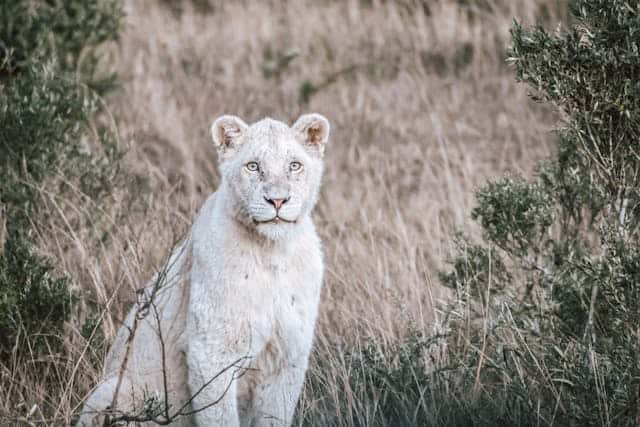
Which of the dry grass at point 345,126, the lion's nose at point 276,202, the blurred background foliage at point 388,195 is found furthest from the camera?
the dry grass at point 345,126

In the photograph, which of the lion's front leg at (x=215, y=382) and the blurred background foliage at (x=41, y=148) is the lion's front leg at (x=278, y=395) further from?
the blurred background foliage at (x=41, y=148)

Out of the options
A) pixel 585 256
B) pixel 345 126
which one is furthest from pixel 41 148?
pixel 345 126

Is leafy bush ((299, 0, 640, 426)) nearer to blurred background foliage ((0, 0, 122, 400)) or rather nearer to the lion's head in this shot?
the lion's head

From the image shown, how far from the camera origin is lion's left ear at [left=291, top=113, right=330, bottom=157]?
18.5 feet

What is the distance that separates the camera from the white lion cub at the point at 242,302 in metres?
5.26

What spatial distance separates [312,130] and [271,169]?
19.5 inches

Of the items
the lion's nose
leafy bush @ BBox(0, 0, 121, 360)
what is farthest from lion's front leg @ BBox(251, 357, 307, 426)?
leafy bush @ BBox(0, 0, 121, 360)

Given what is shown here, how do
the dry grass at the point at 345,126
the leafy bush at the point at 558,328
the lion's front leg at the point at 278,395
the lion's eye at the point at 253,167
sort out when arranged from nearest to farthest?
the lion's eye at the point at 253,167 → the lion's front leg at the point at 278,395 → the leafy bush at the point at 558,328 → the dry grass at the point at 345,126

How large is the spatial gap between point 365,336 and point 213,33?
879 cm

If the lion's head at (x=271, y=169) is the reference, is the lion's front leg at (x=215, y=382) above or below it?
below

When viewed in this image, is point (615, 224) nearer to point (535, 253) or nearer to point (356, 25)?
point (535, 253)

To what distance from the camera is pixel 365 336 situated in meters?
7.04

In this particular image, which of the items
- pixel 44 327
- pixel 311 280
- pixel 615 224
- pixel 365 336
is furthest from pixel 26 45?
pixel 615 224

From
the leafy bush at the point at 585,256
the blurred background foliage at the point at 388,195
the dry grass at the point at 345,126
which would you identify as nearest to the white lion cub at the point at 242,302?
the blurred background foliage at the point at 388,195
